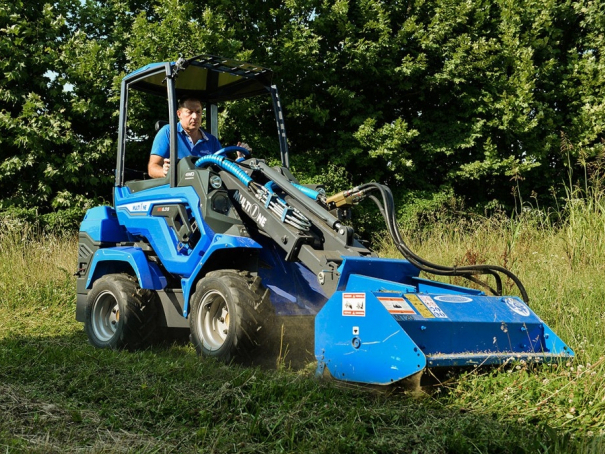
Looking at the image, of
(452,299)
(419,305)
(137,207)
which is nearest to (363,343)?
(419,305)

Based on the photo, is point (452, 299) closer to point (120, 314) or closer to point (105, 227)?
point (120, 314)

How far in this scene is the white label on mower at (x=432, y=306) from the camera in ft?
14.8

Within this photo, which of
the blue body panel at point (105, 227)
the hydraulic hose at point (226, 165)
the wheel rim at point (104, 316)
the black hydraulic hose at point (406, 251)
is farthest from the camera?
the blue body panel at point (105, 227)

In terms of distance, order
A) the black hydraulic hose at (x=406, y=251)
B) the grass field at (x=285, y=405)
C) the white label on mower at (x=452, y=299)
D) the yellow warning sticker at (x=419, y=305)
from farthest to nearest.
Result: the black hydraulic hose at (x=406, y=251) → the white label on mower at (x=452, y=299) → the yellow warning sticker at (x=419, y=305) → the grass field at (x=285, y=405)

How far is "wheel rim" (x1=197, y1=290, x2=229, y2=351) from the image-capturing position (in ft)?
17.7

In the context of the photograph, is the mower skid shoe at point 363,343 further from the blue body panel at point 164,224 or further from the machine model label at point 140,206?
the machine model label at point 140,206

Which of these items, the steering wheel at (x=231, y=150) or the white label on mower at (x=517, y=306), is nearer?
the white label on mower at (x=517, y=306)

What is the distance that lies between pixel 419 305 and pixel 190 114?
129 inches

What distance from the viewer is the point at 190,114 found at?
6.73 meters

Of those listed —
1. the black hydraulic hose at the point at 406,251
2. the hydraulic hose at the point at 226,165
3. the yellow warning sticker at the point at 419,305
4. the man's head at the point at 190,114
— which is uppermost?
the man's head at the point at 190,114

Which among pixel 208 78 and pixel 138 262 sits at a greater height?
pixel 208 78

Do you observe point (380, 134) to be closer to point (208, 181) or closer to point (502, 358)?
point (208, 181)

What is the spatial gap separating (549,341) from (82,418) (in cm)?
307

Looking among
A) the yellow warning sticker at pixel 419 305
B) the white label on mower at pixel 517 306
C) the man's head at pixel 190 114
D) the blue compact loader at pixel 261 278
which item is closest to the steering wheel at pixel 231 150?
the blue compact loader at pixel 261 278
